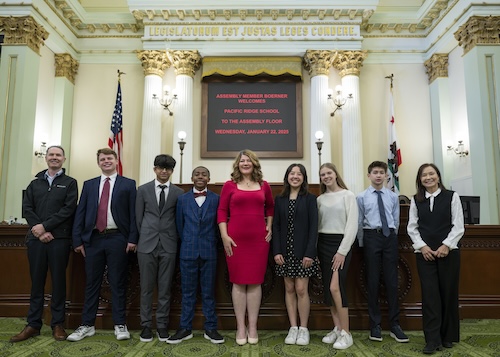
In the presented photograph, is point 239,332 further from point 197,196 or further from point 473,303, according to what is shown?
point 473,303

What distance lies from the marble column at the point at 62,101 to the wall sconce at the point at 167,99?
2223 millimetres

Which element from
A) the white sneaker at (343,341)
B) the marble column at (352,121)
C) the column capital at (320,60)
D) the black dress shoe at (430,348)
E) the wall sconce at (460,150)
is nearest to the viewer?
the black dress shoe at (430,348)

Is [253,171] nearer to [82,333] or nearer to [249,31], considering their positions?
[82,333]

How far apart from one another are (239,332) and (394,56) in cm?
828

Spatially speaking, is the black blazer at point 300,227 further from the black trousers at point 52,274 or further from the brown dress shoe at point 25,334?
the brown dress shoe at point 25,334

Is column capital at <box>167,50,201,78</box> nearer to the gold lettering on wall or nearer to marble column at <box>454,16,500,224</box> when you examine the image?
the gold lettering on wall

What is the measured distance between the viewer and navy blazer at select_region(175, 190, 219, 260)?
323 cm

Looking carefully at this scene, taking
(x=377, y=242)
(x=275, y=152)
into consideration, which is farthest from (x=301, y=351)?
(x=275, y=152)

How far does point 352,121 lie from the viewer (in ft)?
28.2

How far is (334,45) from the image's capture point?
28.4 ft

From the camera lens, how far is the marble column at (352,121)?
8492mm

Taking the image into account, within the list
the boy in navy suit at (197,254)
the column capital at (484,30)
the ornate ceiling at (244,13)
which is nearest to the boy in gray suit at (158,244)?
the boy in navy suit at (197,254)

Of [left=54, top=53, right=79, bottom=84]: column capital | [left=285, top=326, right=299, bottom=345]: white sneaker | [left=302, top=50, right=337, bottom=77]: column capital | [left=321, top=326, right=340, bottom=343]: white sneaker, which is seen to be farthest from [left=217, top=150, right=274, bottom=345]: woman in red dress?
[left=54, top=53, right=79, bottom=84]: column capital

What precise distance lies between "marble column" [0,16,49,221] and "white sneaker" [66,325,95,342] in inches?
190
